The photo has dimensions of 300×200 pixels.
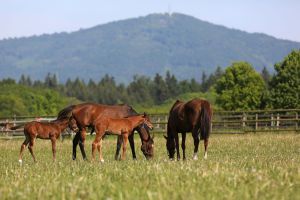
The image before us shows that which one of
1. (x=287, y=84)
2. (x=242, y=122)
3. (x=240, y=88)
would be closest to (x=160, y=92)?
(x=240, y=88)

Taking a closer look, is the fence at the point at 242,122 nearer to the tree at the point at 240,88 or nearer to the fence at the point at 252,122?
the fence at the point at 252,122

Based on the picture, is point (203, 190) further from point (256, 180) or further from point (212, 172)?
point (212, 172)

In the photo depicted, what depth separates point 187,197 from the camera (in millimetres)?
6352

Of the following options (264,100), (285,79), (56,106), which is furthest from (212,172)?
(56,106)

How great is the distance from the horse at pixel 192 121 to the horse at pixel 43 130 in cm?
306

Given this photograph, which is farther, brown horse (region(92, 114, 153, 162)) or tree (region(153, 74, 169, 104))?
tree (region(153, 74, 169, 104))

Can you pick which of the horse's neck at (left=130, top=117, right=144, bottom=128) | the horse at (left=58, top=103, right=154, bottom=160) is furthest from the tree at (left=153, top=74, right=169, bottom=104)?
the horse's neck at (left=130, top=117, right=144, bottom=128)

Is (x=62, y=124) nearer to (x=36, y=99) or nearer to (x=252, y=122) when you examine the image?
(x=252, y=122)

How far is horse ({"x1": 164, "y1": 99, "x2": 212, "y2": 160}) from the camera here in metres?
16.4

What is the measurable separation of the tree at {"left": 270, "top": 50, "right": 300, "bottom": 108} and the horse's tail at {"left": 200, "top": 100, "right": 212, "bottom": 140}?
5074 centimetres

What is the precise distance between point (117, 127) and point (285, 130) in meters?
22.5

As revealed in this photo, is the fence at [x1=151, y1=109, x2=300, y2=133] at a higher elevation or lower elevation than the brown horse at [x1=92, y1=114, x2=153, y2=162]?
lower

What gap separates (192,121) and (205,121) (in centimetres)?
59

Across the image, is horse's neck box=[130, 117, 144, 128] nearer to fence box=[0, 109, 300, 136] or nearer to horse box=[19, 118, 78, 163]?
horse box=[19, 118, 78, 163]
